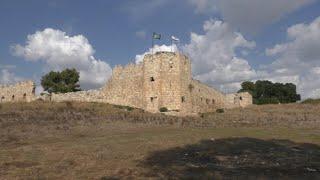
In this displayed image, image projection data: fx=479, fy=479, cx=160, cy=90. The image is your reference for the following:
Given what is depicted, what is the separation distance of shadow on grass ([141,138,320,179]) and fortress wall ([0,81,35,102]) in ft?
110

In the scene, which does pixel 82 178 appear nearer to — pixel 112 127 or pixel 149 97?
pixel 112 127

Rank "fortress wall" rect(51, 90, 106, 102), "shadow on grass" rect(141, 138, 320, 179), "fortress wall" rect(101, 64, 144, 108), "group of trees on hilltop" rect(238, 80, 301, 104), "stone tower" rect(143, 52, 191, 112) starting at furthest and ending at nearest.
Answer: "group of trees on hilltop" rect(238, 80, 301, 104) < "fortress wall" rect(51, 90, 106, 102) < "fortress wall" rect(101, 64, 144, 108) < "stone tower" rect(143, 52, 191, 112) < "shadow on grass" rect(141, 138, 320, 179)

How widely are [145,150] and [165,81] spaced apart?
74.4ft

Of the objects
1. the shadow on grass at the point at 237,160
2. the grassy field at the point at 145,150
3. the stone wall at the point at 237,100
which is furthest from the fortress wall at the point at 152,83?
the shadow on grass at the point at 237,160

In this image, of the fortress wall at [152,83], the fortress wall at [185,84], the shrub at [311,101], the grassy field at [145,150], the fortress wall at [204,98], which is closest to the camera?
the grassy field at [145,150]

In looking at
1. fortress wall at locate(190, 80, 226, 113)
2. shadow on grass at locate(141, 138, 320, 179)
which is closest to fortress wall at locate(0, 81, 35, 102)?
fortress wall at locate(190, 80, 226, 113)

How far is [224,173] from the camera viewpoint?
15727 mm

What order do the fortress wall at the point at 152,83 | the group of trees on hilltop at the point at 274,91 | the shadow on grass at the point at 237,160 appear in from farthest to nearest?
the group of trees on hilltop at the point at 274,91
the fortress wall at the point at 152,83
the shadow on grass at the point at 237,160

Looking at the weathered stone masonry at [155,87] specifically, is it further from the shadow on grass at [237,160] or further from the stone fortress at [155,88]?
the shadow on grass at [237,160]

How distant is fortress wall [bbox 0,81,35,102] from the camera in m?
52.5

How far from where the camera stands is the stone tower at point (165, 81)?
43156 millimetres

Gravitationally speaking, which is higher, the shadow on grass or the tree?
the tree

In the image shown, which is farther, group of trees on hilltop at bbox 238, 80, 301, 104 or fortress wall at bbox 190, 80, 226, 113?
group of trees on hilltop at bbox 238, 80, 301, 104

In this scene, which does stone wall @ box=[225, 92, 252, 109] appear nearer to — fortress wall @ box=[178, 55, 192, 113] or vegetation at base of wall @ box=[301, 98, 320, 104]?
vegetation at base of wall @ box=[301, 98, 320, 104]
